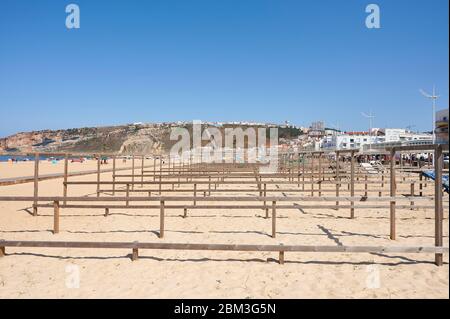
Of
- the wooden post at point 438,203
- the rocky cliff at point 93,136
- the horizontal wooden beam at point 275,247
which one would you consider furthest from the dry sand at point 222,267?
the rocky cliff at point 93,136

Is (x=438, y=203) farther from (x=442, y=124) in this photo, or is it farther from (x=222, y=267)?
(x=442, y=124)

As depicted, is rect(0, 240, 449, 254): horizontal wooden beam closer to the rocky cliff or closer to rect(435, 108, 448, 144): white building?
rect(435, 108, 448, 144): white building

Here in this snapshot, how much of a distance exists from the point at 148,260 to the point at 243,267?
4.51 ft

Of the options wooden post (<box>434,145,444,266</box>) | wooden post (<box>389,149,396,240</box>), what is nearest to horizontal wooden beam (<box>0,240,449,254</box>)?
wooden post (<box>434,145,444,266</box>)

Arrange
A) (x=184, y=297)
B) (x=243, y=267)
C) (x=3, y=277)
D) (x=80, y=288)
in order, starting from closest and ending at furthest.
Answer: (x=184, y=297) → (x=80, y=288) → (x=3, y=277) → (x=243, y=267)

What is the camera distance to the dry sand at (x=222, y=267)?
352 cm

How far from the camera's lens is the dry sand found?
3518 millimetres

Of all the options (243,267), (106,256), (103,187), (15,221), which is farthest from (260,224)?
(103,187)

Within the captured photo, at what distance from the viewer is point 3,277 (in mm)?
3963

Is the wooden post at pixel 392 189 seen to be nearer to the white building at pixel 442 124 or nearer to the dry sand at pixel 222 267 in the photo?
the dry sand at pixel 222 267

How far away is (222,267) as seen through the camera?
13.9 feet

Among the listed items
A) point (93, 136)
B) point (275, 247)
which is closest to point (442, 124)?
point (275, 247)
